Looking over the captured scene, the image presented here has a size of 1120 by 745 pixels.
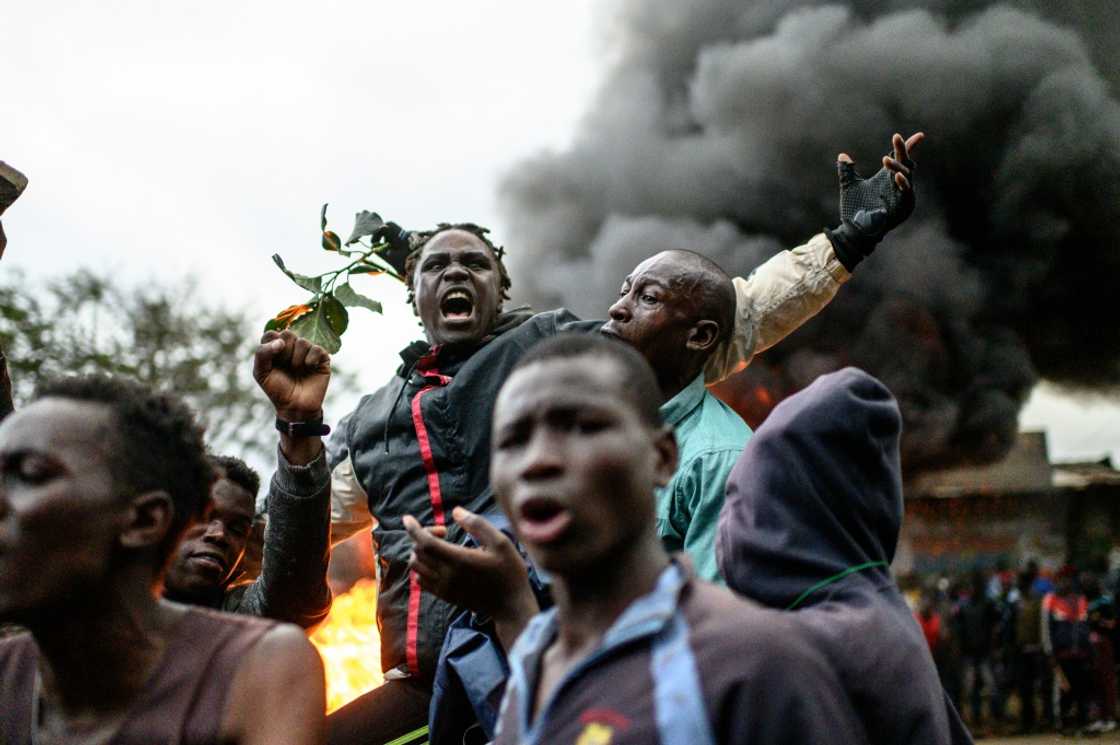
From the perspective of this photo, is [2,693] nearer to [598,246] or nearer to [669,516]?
[669,516]

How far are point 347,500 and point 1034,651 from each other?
1228cm

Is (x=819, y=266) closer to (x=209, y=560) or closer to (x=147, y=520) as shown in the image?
(x=209, y=560)

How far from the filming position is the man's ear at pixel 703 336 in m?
3.59

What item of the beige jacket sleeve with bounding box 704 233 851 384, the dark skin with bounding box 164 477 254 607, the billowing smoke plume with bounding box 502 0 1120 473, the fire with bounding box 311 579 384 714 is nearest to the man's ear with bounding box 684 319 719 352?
the beige jacket sleeve with bounding box 704 233 851 384

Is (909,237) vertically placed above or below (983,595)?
above

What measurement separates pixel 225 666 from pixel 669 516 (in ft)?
4.57

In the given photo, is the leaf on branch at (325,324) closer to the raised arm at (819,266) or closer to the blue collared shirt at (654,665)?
the raised arm at (819,266)

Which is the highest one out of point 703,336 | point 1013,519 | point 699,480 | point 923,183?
point 923,183

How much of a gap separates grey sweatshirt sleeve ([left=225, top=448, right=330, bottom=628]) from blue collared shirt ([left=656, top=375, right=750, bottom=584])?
1.07 metres

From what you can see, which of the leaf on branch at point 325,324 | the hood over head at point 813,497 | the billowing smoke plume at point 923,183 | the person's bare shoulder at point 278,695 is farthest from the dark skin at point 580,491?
the billowing smoke plume at point 923,183

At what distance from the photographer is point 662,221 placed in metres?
15.9

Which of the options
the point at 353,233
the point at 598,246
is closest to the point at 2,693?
the point at 353,233

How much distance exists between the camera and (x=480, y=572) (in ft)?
7.23

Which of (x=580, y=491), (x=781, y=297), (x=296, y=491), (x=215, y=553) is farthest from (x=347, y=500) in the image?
(x=580, y=491)
